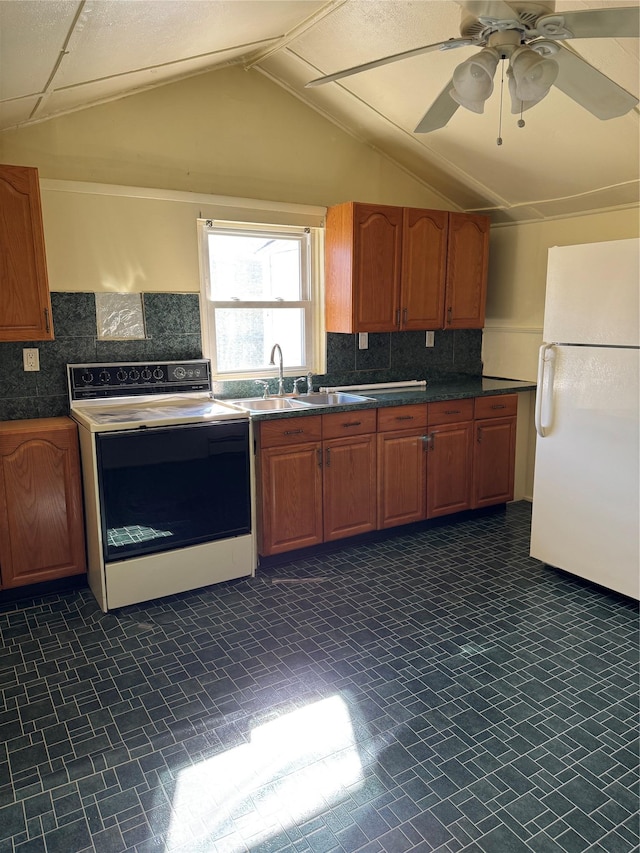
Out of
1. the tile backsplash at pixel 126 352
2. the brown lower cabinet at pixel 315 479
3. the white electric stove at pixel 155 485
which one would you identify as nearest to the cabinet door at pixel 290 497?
the brown lower cabinet at pixel 315 479

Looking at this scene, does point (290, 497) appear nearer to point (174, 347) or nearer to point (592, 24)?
point (174, 347)

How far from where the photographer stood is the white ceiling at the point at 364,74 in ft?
6.82

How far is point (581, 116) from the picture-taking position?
2.98 meters

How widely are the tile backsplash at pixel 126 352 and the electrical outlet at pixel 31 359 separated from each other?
0.07 ft

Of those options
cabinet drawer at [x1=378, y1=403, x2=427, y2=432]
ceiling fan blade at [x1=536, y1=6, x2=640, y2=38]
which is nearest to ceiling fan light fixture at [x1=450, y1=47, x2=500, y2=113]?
ceiling fan blade at [x1=536, y1=6, x2=640, y2=38]

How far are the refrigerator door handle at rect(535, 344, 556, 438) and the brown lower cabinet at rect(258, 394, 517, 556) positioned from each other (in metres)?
0.74

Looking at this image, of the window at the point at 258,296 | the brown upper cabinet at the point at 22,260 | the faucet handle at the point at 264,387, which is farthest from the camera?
the faucet handle at the point at 264,387

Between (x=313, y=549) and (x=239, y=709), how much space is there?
4.65 ft

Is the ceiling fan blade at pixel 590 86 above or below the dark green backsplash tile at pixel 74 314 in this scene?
above

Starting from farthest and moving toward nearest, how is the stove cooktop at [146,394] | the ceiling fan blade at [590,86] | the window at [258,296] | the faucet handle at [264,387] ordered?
the faucet handle at [264,387] < the window at [258,296] < the stove cooktop at [146,394] < the ceiling fan blade at [590,86]

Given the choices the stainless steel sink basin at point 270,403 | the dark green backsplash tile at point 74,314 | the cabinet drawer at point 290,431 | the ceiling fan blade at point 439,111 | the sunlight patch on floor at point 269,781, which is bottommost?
the sunlight patch on floor at point 269,781

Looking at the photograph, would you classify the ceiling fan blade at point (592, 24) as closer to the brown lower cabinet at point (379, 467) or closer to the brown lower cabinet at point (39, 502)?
the brown lower cabinet at point (379, 467)

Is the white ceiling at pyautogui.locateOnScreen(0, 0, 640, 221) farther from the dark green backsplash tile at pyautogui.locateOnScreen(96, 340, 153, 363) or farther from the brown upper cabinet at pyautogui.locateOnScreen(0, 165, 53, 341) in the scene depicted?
the dark green backsplash tile at pyautogui.locateOnScreen(96, 340, 153, 363)

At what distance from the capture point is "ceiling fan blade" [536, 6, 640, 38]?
1.61 m
